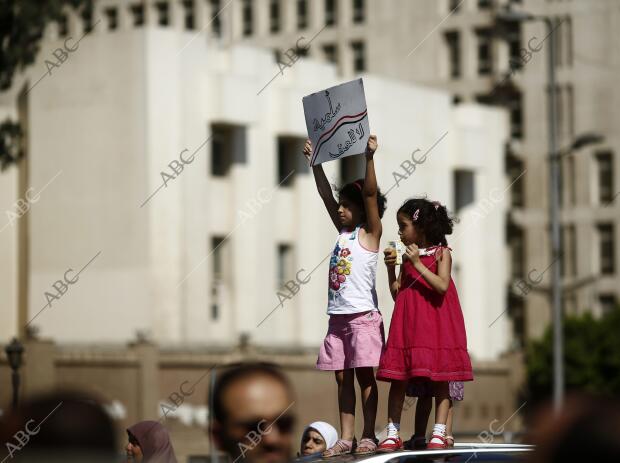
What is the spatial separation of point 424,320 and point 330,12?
58.0 m

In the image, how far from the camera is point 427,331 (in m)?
7.16

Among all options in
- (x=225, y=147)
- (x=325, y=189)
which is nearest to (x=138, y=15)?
(x=225, y=147)

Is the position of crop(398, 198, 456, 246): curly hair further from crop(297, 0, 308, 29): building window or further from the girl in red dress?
crop(297, 0, 308, 29): building window

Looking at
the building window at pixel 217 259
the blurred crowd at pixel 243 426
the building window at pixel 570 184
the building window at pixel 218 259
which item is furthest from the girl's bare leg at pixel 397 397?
the building window at pixel 570 184

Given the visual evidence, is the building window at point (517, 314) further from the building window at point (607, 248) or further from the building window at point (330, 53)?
the building window at point (330, 53)

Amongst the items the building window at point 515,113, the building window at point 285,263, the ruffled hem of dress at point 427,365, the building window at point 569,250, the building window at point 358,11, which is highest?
the building window at point 358,11

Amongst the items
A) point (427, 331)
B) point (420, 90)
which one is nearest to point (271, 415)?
point (427, 331)

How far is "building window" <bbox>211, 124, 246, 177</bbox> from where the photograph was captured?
4381 cm

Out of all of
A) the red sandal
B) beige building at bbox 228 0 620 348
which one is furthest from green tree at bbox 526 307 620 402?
the red sandal

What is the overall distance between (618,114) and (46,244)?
27.9 meters

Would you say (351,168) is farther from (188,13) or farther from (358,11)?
(188,13)

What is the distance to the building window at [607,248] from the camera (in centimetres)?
6206

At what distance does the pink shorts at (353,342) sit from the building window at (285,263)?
38068mm

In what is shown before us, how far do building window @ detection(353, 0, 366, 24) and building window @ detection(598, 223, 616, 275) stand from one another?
12.9 metres
